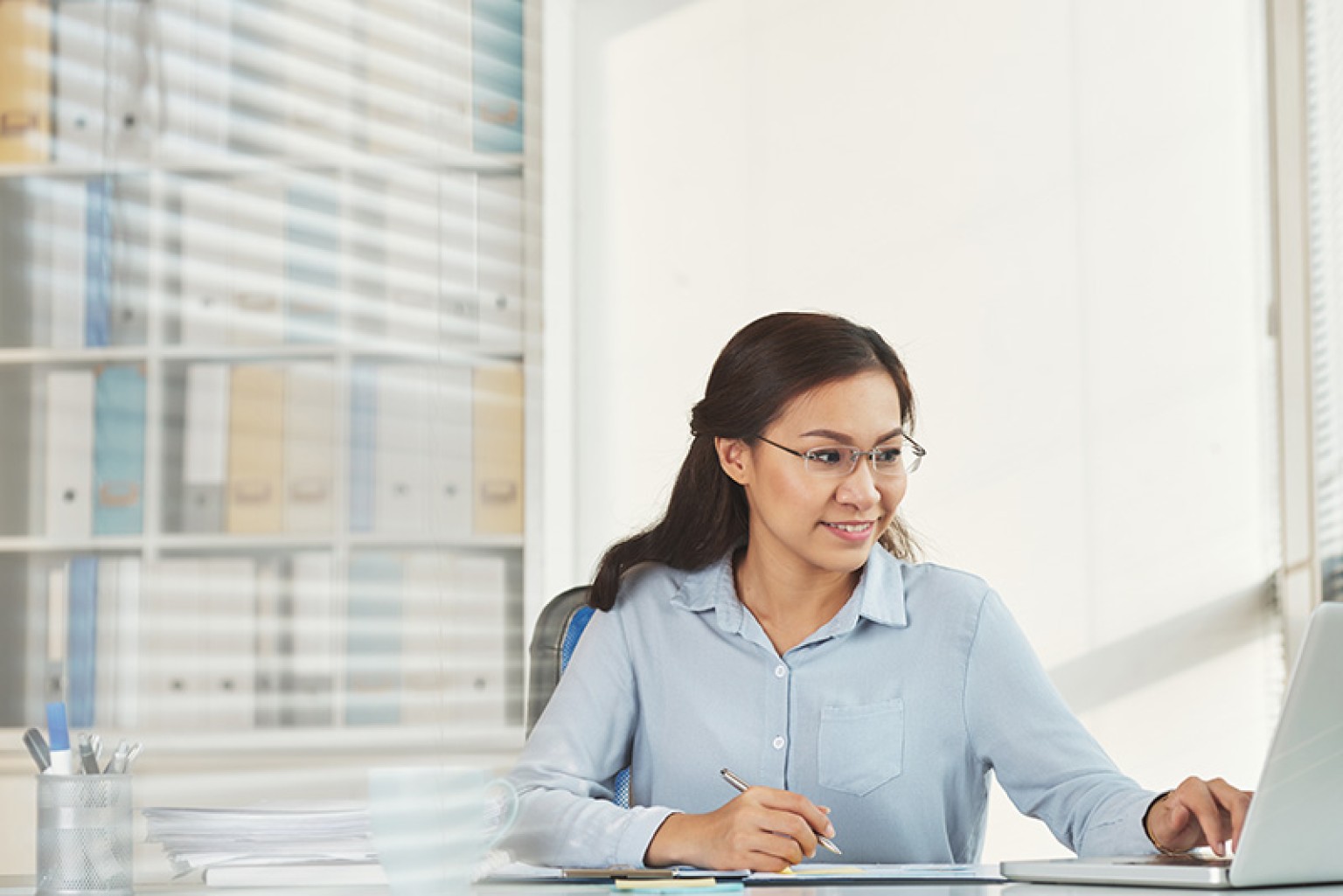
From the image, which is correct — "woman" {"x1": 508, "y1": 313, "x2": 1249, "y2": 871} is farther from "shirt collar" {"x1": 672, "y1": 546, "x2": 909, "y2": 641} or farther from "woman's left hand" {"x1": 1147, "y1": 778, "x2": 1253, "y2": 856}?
"woman's left hand" {"x1": 1147, "y1": 778, "x2": 1253, "y2": 856}

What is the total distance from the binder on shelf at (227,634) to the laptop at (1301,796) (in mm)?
655

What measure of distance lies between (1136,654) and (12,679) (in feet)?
7.41

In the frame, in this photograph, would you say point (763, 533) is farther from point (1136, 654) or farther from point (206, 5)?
point (1136, 654)

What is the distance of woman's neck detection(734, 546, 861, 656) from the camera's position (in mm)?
1688

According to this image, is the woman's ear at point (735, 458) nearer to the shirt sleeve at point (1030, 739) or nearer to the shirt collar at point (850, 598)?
the shirt collar at point (850, 598)

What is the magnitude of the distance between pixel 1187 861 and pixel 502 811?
0.77m

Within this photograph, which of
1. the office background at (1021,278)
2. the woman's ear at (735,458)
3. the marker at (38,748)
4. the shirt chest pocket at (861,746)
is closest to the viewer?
the marker at (38,748)

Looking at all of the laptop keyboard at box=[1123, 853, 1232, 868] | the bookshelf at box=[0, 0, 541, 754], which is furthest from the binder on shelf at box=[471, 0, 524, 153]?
the laptop keyboard at box=[1123, 853, 1232, 868]

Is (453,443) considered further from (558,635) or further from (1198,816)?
(558,635)

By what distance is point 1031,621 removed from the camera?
289cm

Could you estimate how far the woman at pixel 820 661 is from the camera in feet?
5.11

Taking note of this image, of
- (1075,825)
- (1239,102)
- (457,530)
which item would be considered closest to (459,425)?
(457,530)

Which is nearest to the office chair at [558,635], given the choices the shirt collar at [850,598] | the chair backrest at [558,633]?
the chair backrest at [558,633]

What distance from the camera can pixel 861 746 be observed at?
157cm
